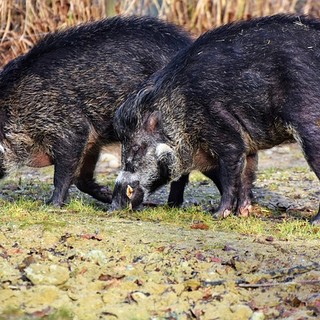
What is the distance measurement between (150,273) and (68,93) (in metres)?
3.10

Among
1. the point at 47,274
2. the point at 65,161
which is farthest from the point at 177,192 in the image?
the point at 47,274

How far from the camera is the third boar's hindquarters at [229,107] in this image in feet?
25.7

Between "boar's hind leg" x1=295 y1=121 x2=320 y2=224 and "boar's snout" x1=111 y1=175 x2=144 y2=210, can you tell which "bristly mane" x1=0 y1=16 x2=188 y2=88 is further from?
"boar's hind leg" x1=295 y1=121 x2=320 y2=224

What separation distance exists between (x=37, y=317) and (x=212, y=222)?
9.09 feet

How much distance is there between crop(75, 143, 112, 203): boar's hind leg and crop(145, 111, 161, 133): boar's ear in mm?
1114

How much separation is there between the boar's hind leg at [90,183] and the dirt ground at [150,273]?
1838 mm

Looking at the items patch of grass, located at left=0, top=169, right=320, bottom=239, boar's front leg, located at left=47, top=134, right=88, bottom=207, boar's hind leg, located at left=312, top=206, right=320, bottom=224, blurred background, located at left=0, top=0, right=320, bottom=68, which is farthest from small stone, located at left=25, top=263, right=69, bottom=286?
blurred background, located at left=0, top=0, right=320, bottom=68

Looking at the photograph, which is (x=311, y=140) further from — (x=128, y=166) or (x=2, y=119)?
(x=2, y=119)

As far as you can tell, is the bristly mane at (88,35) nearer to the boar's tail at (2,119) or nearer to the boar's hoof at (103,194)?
the boar's tail at (2,119)

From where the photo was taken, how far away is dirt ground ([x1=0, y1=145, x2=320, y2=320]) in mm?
5625

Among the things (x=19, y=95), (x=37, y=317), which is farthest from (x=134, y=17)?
(x=37, y=317)

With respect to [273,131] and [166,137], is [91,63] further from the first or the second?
[273,131]

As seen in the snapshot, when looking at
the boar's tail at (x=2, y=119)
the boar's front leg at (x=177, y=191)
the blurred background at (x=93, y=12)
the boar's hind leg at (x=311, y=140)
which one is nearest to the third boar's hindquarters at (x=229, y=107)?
the boar's hind leg at (x=311, y=140)

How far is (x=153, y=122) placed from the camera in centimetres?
844
